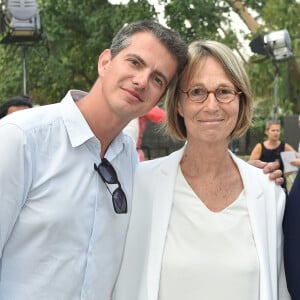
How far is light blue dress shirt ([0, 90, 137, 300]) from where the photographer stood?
70.4 inches

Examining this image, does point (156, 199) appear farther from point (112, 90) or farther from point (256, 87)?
point (256, 87)

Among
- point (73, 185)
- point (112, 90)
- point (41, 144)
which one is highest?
point (112, 90)

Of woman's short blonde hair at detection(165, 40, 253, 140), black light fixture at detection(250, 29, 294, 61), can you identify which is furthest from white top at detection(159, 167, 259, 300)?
black light fixture at detection(250, 29, 294, 61)

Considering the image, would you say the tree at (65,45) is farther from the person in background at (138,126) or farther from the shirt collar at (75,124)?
the shirt collar at (75,124)

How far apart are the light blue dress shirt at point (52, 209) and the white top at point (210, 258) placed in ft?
0.91

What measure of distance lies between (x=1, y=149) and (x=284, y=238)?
3.83 feet

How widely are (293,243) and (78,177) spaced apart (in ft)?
2.89

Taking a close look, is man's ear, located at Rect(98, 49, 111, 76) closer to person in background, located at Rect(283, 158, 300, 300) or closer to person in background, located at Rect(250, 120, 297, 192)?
person in background, located at Rect(283, 158, 300, 300)

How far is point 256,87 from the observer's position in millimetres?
20250

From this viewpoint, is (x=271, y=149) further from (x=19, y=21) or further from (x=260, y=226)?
(x=260, y=226)

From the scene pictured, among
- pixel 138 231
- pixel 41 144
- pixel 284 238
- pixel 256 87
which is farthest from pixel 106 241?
pixel 256 87

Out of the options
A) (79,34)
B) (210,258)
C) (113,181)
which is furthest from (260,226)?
(79,34)

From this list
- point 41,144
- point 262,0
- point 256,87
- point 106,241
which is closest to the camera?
point 41,144

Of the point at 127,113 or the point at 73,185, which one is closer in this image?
the point at 73,185
